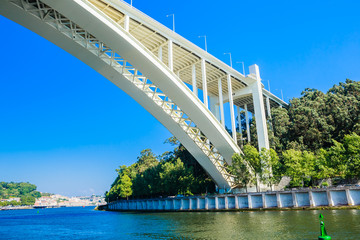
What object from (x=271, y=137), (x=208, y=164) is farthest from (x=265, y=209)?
(x=271, y=137)

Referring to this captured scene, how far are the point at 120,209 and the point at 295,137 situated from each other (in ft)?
136

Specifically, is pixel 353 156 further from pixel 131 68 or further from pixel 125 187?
pixel 125 187

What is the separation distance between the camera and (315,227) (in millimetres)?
14289

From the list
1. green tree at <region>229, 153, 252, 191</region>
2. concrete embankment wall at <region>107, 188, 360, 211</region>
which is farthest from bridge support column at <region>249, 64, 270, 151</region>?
concrete embankment wall at <region>107, 188, 360, 211</region>

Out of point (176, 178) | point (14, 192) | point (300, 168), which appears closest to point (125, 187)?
point (176, 178)

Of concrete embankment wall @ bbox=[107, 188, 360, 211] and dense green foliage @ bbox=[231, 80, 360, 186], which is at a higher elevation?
dense green foliage @ bbox=[231, 80, 360, 186]

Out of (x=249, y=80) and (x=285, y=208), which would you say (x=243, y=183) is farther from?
(x=249, y=80)

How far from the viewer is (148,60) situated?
2373cm

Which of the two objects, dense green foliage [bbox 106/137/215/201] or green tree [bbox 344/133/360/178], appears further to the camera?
dense green foliage [bbox 106/137/215/201]

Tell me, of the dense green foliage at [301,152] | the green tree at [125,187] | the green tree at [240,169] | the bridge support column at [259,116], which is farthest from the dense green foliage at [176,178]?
the bridge support column at [259,116]

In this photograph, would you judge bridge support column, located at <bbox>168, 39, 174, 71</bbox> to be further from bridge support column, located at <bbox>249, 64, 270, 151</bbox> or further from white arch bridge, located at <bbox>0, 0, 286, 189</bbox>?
bridge support column, located at <bbox>249, 64, 270, 151</bbox>

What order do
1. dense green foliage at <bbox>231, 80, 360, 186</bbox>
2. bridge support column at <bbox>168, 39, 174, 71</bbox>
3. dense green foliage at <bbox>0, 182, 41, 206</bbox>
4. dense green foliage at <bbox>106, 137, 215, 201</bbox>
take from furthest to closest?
dense green foliage at <bbox>0, 182, 41, 206</bbox> < dense green foliage at <bbox>106, 137, 215, 201</bbox> < dense green foliage at <bbox>231, 80, 360, 186</bbox> < bridge support column at <bbox>168, 39, 174, 71</bbox>

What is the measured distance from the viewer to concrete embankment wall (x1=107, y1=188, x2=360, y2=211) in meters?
23.4

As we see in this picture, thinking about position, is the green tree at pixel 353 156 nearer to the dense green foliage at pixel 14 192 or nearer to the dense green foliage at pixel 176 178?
the dense green foliage at pixel 176 178
